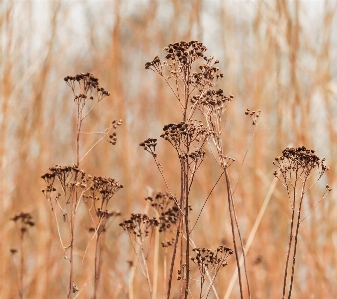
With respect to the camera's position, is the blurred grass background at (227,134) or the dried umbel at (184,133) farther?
the blurred grass background at (227,134)

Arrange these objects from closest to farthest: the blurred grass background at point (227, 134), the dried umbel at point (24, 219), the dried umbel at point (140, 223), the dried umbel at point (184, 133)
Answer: the dried umbel at point (184, 133) < the dried umbel at point (140, 223) < the dried umbel at point (24, 219) < the blurred grass background at point (227, 134)

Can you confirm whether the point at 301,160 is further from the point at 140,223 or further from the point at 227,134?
the point at 227,134

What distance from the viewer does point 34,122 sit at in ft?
7.51

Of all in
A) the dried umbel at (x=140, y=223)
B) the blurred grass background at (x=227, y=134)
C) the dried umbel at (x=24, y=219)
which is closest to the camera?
the dried umbel at (x=140, y=223)

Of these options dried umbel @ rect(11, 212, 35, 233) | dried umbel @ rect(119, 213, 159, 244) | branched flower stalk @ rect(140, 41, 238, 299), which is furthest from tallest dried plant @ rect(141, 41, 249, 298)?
dried umbel @ rect(11, 212, 35, 233)

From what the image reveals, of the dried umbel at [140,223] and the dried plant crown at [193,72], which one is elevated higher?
the dried plant crown at [193,72]

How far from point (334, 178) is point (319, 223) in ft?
0.72

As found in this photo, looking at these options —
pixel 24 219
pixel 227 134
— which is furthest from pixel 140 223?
pixel 227 134

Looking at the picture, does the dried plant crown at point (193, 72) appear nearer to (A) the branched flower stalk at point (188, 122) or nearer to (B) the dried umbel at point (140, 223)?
(A) the branched flower stalk at point (188, 122)

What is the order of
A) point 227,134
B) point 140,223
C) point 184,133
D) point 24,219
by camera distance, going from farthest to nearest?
1. point 227,134
2. point 24,219
3. point 140,223
4. point 184,133

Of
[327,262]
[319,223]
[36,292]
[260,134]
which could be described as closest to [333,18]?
[260,134]

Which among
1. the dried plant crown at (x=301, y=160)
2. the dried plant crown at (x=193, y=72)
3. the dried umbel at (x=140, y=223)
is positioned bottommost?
the dried umbel at (x=140, y=223)

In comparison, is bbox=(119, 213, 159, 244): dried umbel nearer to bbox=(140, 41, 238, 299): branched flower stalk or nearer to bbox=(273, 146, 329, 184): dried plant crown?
bbox=(140, 41, 238, 299): branched flower stalk

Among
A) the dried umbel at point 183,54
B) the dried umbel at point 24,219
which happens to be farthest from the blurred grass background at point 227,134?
the dried umbel at point 183,54
